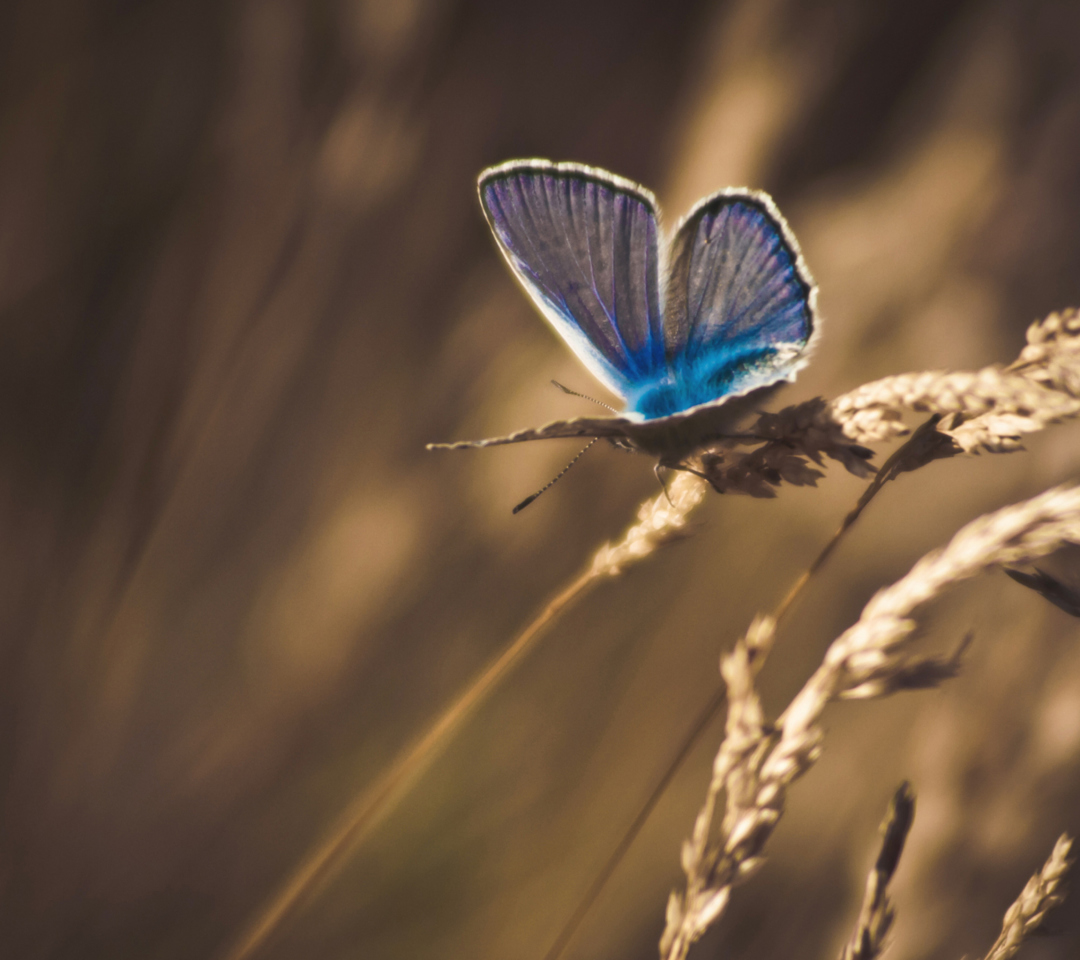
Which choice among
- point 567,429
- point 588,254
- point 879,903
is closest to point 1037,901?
point 879,903

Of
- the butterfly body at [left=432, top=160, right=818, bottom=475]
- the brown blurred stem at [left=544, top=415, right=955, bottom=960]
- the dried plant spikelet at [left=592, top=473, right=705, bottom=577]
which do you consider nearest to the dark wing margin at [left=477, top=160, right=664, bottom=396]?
the butterfly body at [left=432, top=160, right=818, bottom=475]

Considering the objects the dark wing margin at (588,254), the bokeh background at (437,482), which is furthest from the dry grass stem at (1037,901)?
the dark wing margin at (588,254)

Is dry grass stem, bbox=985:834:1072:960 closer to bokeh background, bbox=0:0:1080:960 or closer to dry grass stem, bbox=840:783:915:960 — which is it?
dry grass stem, bbox=840:783:915:960

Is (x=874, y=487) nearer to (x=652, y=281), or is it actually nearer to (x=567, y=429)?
(x=567, y=429)

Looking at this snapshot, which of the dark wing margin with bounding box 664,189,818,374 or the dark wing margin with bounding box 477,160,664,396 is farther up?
the dark wing margin with bounding box 477,160,664,396

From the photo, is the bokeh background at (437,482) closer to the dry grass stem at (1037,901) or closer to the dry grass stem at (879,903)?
the dry grass stem at (1037,901)

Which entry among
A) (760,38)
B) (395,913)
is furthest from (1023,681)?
(760,38)
